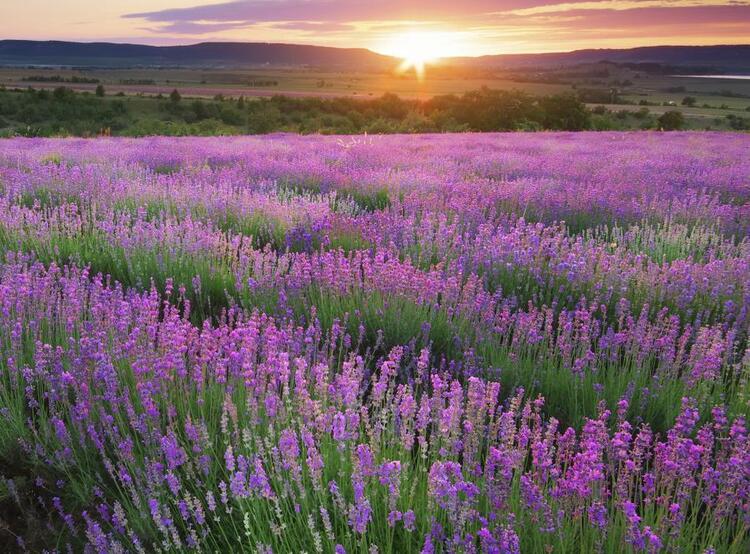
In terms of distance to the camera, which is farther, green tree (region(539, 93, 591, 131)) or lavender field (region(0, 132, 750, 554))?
green tree (region(539, 93, 591, 131))

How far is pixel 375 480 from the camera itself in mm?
1952

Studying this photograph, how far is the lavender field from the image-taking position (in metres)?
1.89

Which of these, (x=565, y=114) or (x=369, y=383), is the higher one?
(x=565, y=114)

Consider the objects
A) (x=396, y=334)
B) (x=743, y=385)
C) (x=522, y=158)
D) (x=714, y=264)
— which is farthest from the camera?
(x=522, y=158)

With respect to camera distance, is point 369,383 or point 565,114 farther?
point 565,114

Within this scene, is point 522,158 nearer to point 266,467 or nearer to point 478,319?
point 478,319

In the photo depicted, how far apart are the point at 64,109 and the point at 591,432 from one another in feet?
165

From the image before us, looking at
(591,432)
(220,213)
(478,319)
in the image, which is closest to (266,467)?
(591,432)

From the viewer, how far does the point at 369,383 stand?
11.6 feet

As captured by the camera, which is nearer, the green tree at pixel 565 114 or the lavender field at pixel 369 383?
the lavender field at pixel 369 383

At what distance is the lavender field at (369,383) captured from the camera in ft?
6.21

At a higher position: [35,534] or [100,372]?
[100,372]

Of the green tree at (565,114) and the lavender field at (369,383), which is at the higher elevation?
the green tree at (565,114)

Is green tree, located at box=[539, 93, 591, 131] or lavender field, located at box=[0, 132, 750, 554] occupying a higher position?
green tree, located at box=[539, 93, 591, 131]
